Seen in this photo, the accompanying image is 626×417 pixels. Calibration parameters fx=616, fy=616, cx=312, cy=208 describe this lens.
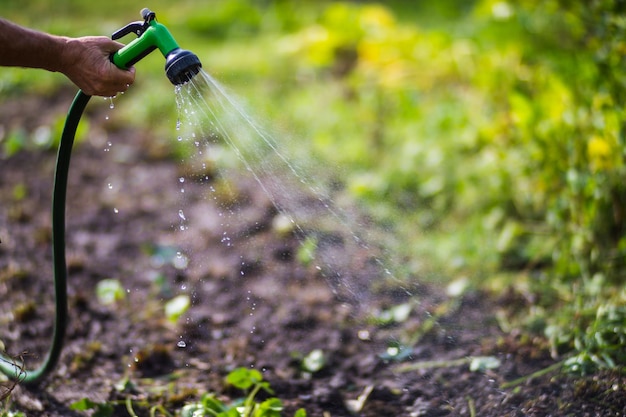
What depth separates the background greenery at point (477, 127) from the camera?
7.92 feet

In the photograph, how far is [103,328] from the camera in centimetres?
238

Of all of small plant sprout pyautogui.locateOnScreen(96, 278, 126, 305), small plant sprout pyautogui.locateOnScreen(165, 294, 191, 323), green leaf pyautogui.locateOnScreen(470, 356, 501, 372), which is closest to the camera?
green leaf pyautogui.locateOnScreen(470, 356, 501, 372)

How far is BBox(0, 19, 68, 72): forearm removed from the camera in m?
1.43

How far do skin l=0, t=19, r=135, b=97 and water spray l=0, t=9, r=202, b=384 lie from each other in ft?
0.12

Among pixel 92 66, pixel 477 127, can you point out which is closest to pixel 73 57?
pixel 92 66

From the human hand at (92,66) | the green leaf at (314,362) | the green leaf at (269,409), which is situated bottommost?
the green leaf at (314,362)

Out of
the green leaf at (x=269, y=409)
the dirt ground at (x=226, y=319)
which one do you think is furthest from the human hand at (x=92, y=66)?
the green leaf at (x=269, y=409)

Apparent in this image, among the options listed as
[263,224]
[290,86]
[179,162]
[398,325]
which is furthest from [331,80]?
[398,325]

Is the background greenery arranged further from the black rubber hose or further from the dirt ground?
the black rubber hose

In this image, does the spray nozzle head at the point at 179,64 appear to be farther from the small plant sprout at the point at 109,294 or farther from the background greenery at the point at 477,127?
the background greenery at the point at 477,127

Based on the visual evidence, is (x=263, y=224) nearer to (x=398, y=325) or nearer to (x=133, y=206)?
(x=133, y=206)

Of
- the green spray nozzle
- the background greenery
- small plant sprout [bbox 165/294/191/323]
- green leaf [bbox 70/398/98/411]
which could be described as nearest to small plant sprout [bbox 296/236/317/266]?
the background greenery

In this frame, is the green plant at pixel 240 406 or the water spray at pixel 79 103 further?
the green plant at pixel 240 406

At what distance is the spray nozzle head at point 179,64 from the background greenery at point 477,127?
57.5 inches
